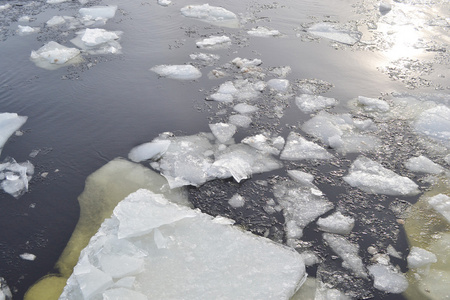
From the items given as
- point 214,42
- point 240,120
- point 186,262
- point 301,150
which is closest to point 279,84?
point 240,120

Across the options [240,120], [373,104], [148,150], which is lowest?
[148,150]

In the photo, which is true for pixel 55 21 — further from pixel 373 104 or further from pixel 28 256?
pixel 373 104

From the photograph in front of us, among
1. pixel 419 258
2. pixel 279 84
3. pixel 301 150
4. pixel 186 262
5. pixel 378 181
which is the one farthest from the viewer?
pixel 279 84

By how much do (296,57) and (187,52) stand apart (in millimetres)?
1345

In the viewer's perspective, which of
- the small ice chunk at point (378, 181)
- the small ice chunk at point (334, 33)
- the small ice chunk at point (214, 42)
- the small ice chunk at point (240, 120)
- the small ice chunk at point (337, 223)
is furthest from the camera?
the small ice chunk at point (334, 33)

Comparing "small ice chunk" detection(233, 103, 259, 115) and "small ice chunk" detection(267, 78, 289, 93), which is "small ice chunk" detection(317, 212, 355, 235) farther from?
"small ice chunk" detection(267, 78, 289, 93)

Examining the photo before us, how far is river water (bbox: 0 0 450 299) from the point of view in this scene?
8.97ft

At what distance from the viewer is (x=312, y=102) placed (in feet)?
12.3

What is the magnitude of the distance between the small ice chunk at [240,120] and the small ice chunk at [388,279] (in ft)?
5.52

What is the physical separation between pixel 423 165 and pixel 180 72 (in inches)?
103

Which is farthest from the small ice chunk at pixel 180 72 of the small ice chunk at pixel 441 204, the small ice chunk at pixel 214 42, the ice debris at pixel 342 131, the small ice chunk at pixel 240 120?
the small ice chunk at pixel 441 204

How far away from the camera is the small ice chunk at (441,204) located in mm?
2674

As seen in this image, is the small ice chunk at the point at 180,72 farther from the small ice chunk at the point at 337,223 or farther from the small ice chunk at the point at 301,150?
the small ice chunk at the point at 337,223

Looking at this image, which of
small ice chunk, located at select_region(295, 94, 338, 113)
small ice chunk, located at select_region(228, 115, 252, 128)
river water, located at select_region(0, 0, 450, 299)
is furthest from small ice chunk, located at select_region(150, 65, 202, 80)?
small ice chunk, located at select_region(295, 94, 338, 113)
